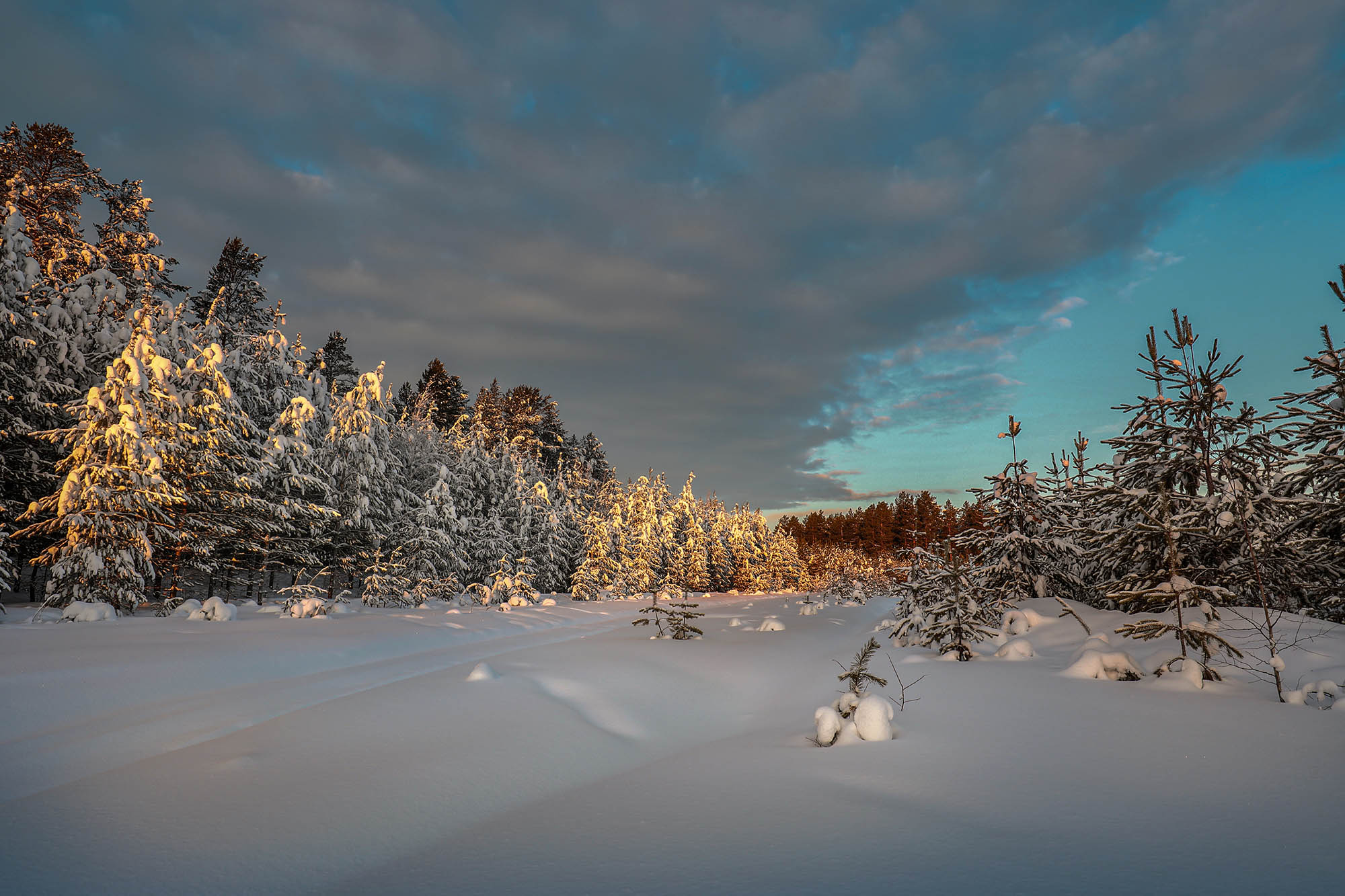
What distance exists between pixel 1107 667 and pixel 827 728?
163 inches

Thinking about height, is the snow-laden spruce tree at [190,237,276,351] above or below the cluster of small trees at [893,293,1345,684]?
above

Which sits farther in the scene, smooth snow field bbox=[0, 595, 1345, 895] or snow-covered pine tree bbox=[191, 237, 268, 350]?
snow-covered pine tree bbox=[191, 237, 268, 350]

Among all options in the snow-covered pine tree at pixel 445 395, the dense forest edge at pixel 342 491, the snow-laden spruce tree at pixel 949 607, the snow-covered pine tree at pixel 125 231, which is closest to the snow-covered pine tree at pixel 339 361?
the snow-covered pine tree at pixel 445 395

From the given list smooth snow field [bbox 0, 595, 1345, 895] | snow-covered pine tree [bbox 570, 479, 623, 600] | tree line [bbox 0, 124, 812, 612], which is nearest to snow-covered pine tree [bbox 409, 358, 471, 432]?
tree line [bbox 0, 124, 812, 612]

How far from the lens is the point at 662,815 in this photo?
3.90 metres

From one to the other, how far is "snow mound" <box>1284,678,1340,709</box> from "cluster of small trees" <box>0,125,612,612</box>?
18.7 m

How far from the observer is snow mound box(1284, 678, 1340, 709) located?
5.38 m

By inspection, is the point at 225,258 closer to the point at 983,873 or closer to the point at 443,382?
the point at 443,382

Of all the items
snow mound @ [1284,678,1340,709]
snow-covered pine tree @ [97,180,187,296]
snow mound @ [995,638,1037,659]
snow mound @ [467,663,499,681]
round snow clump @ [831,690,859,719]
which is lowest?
snow mound @ [467,663,499,681]

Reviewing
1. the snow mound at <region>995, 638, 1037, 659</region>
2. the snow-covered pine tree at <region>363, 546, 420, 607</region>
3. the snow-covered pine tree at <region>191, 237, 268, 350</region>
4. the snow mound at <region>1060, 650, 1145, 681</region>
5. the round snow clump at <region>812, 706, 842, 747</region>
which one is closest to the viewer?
the round snow clump at <region>812, 706, 842, 747</region>

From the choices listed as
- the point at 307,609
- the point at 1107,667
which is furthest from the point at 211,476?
the point at 1107,667

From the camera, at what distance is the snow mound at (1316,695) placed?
212 inches

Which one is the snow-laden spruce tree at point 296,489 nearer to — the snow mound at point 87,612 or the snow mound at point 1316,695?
the snow mound at point 87,612

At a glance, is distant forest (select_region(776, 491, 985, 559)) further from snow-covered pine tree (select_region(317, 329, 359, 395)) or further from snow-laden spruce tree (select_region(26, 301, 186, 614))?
snow-laden spruce tree (select_region(26, 301, 186, 614))
